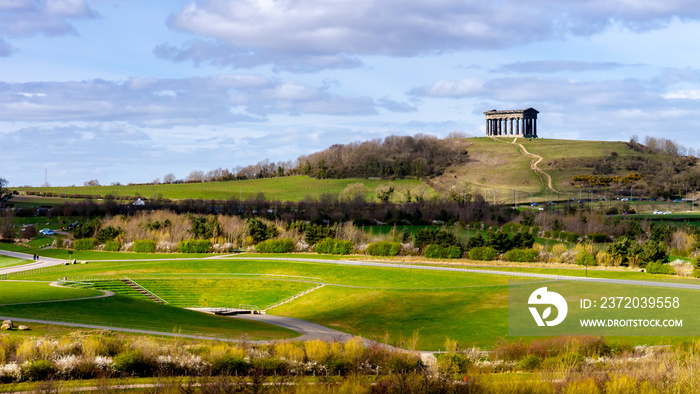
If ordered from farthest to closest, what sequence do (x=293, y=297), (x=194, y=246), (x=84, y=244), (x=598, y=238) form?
(x=84, y=244) < (x=194, y=246) < (x=598, y=238) < (x=293, y=297)

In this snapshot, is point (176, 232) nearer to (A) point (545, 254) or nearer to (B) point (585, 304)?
(A) point (545, 254)

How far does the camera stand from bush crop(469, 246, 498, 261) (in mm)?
80250

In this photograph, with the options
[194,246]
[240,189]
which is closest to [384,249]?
[194,246]

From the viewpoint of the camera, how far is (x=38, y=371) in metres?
29.8

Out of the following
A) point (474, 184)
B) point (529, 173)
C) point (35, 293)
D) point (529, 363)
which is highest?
point (529, 173)

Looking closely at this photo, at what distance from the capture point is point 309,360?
32719mm

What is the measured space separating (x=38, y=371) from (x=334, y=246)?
6334cm

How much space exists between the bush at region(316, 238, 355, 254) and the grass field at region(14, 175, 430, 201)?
227 feet

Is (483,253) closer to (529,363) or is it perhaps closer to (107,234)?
(529,363)

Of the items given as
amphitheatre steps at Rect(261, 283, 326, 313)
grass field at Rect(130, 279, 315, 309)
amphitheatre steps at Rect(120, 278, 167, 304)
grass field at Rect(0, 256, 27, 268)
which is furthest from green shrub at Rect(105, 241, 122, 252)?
amphitheatre steps at Rect(261, 283, 326, 313)

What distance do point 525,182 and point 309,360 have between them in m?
150

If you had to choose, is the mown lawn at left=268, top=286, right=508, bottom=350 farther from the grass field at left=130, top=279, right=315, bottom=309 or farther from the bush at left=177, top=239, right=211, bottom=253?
the bush at left=177, top=239, right=211, bottom=253

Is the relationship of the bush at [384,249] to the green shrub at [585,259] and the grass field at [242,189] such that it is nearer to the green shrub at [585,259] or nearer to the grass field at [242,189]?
the green shrub at [585,259]

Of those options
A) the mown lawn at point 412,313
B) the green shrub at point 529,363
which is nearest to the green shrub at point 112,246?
the mown lawn at point 412,313
